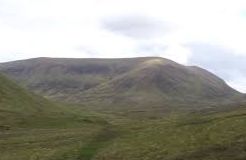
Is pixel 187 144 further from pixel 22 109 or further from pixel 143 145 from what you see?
pixel 22 109

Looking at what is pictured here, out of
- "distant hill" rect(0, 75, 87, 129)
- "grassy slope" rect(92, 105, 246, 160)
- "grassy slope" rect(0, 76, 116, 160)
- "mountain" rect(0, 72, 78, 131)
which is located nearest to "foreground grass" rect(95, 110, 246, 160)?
"grassy slope" rect(92, 105, 246, 160)

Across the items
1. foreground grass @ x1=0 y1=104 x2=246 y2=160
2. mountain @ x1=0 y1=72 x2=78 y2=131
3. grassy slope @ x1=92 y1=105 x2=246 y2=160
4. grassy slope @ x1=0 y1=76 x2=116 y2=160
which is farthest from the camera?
mountain @ x1=0 y1=72 x2=78 y2=131

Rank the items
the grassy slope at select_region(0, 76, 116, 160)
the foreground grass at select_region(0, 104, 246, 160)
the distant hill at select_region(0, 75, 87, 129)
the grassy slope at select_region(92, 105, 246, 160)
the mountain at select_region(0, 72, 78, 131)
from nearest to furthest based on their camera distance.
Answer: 1. the grassy slope at select_region(92, 105, 246, 160)
2. the foreground grass at select_region(0, 104, 246, 160)
3. the grassy slope at select_region(0, 76, 116, 160)
4. the distant hill at select_region(0, 75, 87, 129)
5. the mountain at select_region(0, 72, 78, 131)

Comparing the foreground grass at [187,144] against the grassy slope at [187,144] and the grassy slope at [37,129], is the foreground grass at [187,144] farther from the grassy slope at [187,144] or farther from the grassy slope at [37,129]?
the grassy slope at [37,129]

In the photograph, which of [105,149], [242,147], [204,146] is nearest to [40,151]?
[105,149]

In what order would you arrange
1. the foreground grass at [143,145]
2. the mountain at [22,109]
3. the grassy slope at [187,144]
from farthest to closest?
the mountain at [22,109] → the foreground grass at [143,145] → the grassy slope at [187,144]

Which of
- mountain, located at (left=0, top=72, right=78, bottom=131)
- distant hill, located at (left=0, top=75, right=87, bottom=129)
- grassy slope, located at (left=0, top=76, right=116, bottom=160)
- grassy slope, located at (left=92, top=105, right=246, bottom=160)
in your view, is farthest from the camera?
mountain, located at (left=0, top=72, right=78, bottom=131)

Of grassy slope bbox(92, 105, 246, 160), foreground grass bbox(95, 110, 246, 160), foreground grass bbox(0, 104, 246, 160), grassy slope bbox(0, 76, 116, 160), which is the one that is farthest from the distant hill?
foreground grass bbox(95, 110, 246, 160)

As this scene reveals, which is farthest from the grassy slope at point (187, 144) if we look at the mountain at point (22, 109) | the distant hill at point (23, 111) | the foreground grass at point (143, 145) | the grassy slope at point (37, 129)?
the mountain at point (22, 109)

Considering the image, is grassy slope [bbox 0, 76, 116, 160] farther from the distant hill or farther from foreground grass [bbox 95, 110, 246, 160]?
foreground grass [bbox 95, 110, 246, 160]

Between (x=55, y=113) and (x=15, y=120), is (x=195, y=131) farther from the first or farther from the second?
(x=55, y=113)

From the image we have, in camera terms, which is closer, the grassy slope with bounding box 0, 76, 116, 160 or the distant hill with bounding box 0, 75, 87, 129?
the grassy slope with bounding box 0, 76, 116, 160

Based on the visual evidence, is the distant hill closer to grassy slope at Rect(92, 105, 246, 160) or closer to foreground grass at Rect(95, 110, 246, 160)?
grassy slope at Rect(92, 105, 246, 160)

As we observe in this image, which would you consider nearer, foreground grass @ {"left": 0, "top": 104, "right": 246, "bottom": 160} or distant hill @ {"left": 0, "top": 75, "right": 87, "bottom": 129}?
foreground grass @ {"left": 0, "top": 104, "right": 246, "bottom": 160}
